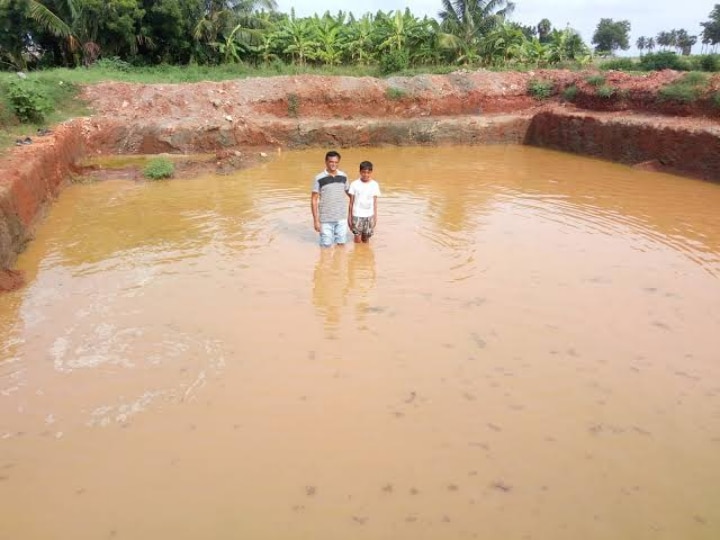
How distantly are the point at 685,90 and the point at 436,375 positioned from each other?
46.7ft

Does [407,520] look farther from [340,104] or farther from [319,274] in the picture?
[340,104]

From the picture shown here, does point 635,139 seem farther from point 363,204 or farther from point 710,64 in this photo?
point 710,64

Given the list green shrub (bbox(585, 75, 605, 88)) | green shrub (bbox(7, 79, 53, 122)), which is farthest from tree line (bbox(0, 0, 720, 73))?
green shrub (bbox(7, 79, 53, 122))

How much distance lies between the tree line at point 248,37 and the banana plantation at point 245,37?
4 centimetres

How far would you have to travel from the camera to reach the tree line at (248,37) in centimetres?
2230

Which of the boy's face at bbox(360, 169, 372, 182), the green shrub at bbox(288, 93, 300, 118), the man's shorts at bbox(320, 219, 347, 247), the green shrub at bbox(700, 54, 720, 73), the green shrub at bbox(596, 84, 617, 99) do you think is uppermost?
the green shrub at bbox(700, 54, 720, 73)

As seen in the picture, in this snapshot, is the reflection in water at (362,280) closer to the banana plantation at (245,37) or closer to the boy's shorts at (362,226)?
the boy's shorts at (362,226)

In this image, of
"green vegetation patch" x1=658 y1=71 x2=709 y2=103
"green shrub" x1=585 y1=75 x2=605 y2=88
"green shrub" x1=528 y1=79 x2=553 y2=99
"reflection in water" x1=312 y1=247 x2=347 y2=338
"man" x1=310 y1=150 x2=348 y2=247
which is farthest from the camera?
"green shrub" x1=528 y1=79 x2=553 y2=99

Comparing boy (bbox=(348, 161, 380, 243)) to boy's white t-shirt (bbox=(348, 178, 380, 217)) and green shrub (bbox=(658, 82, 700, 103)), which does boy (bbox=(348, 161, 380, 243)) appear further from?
green shrub (bbox=(658, 82, 700, 103))

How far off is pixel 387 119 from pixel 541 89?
573cm

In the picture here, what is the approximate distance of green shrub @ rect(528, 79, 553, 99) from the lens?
19266mm

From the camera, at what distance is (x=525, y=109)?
1930cm

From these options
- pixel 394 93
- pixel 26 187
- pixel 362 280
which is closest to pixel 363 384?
pixel 362 280

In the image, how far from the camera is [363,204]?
23.4ft
